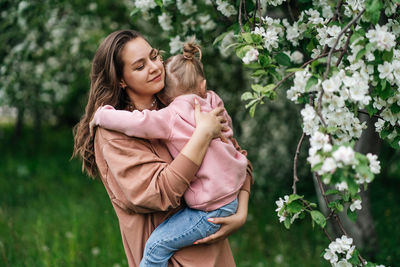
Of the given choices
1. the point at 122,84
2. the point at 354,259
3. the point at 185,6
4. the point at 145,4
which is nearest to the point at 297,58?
the point at 185,6

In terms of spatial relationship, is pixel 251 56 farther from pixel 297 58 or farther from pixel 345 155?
pixel 297 58

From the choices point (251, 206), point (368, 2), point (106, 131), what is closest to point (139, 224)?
point (106, 131)

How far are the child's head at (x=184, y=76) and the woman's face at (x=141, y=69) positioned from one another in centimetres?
5

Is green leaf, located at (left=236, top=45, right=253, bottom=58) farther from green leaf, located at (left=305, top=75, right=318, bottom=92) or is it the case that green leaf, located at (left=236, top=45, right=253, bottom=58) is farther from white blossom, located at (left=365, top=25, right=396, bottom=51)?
white blossom, located at (left=365, top=25, right=396, bottom=51)

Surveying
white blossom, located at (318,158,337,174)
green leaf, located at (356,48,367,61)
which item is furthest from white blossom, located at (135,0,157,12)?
white blossom, located at (318,158,337,174)

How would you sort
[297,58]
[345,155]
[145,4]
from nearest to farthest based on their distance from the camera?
[345,155]
[145,4]
[297,58]

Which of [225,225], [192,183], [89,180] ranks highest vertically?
[192,183]

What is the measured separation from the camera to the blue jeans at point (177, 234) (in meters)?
1.85

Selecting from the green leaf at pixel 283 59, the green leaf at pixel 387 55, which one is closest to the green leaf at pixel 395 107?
the green leaf at pixel 387 55

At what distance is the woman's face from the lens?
200cm

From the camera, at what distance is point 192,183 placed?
1.89 meters

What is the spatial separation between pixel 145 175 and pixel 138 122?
8.4 inches

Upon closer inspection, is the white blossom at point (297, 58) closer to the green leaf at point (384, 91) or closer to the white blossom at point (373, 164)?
the green leaf at point (384, 91)

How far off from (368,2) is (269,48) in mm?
489
